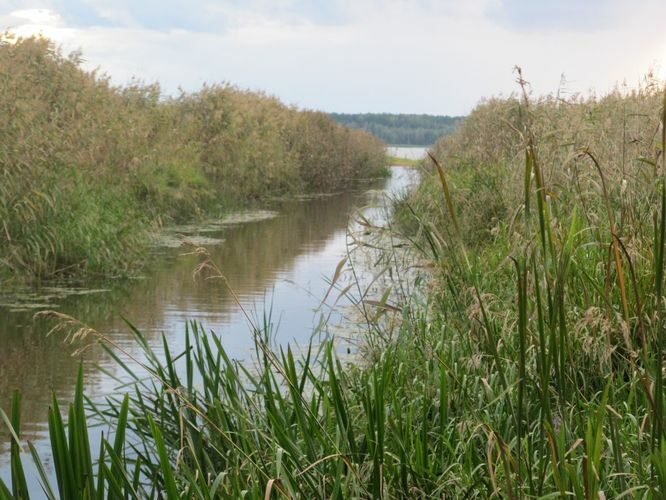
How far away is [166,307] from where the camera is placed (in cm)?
1016

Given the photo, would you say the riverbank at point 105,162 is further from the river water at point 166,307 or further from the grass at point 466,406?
the grass at point 466,406

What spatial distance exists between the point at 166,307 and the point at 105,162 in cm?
549

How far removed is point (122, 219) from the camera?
12.9m

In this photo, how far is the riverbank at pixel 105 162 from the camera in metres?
10.6

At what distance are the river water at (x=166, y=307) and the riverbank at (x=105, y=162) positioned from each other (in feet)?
1.74

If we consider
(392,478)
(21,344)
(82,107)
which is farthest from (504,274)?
(82,107)

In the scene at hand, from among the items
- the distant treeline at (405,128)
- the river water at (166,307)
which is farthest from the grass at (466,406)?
the distant treeline at (405,128)

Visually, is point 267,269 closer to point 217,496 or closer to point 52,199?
point 52,199

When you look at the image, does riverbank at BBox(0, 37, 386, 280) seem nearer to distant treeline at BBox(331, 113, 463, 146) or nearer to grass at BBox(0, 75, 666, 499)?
grass at BBox(0, 75, 666, 499)

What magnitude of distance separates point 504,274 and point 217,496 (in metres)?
3.91

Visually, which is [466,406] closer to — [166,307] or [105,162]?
[166,307]

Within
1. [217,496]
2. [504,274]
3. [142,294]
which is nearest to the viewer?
[217,496]

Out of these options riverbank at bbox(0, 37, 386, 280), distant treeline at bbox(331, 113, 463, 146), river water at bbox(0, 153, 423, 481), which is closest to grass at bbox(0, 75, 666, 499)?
river water at bbox(0, 153, 423, 481)

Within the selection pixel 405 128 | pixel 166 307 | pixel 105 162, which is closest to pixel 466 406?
pixel 166 307
